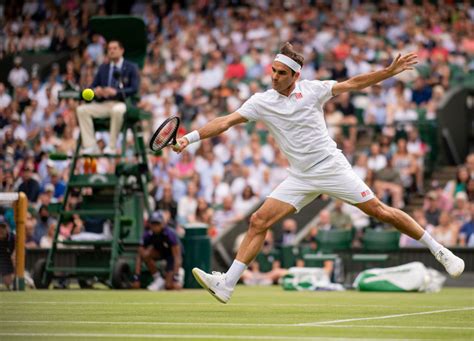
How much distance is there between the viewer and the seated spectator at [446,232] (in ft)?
72.0

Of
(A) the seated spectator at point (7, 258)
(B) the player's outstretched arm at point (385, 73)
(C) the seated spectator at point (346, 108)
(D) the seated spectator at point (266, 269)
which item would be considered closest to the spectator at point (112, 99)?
(A) the seated spectator at point (7, 258)

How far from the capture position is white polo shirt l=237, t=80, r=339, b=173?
42.3 ft

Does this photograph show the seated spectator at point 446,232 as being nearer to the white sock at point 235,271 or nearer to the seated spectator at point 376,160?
the seated spectator at point 376,160

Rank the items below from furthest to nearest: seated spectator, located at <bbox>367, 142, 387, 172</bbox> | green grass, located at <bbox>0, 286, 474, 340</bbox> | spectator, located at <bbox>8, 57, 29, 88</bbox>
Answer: spectator, located at <bbox>8, 57, 29, 88</bbox>
seated spectator, located at <bbox>367, 142, 387, 172</bbox>
green grass, located at <bbox>0, 286, 474, 340</bbox>

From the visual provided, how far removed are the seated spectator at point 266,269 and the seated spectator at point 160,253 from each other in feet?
10.8

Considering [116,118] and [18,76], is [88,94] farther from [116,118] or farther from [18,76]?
[18,76]

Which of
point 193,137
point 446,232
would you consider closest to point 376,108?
point 446,232

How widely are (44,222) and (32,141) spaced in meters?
6.19

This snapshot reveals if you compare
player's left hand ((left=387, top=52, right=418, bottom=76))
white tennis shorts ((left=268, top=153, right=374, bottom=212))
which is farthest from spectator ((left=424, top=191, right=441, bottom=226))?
player's left hand ((left=387, top=52, right=418, bottom=76))

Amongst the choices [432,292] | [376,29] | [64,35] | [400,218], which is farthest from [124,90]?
[64,35]

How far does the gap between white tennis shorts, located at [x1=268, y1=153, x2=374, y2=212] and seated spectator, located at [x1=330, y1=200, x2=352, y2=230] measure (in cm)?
1010

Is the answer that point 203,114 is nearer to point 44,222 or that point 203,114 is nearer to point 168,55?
point 168,55

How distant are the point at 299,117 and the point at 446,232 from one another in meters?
9.74

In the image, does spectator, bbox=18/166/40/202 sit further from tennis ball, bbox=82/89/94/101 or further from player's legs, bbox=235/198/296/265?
player's legs, bbox=235/198/296/265
